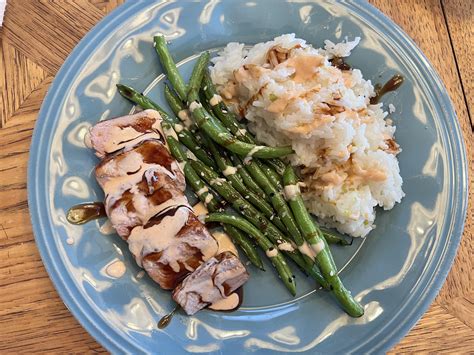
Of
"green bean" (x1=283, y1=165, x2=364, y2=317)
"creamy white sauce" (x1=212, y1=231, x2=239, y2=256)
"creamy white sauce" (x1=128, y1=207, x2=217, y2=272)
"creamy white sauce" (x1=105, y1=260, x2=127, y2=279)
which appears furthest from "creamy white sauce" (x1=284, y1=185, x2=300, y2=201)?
"creamy white sauce" (x1=105, y1=260, x2=127, y2=279)

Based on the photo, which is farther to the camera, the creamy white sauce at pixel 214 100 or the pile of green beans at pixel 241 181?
the creamy white sauce at pixel 214 100

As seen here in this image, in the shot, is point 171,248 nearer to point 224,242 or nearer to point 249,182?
point 224,242

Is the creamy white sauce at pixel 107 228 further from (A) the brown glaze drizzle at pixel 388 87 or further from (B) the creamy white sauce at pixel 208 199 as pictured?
(A) the brown glaze drizzle at pixel 388 87

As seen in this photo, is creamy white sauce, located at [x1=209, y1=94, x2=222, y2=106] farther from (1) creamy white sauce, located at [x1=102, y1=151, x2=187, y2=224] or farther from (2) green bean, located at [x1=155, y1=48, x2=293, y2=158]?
(1) creamy white sauce, located at [x1=102, y1=151, x2=187, y2=224]

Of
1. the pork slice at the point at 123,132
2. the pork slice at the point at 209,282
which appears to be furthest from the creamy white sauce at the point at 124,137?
the pork slice at the point at 209,282

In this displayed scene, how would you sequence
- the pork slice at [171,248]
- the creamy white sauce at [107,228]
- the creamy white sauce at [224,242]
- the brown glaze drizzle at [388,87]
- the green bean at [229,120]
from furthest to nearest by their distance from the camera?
the brown glaze drizzle at [388,87] < the green bean at [229,120] < the creamy white sauce at [224,242] < the creamy white sauce at [107,228] < the pork slice at [171,248]

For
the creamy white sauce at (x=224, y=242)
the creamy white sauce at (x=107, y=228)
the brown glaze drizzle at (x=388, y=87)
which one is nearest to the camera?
the creamy white sauce at (x=107, y=228)

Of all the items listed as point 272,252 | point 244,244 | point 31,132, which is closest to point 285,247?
point 272,252
